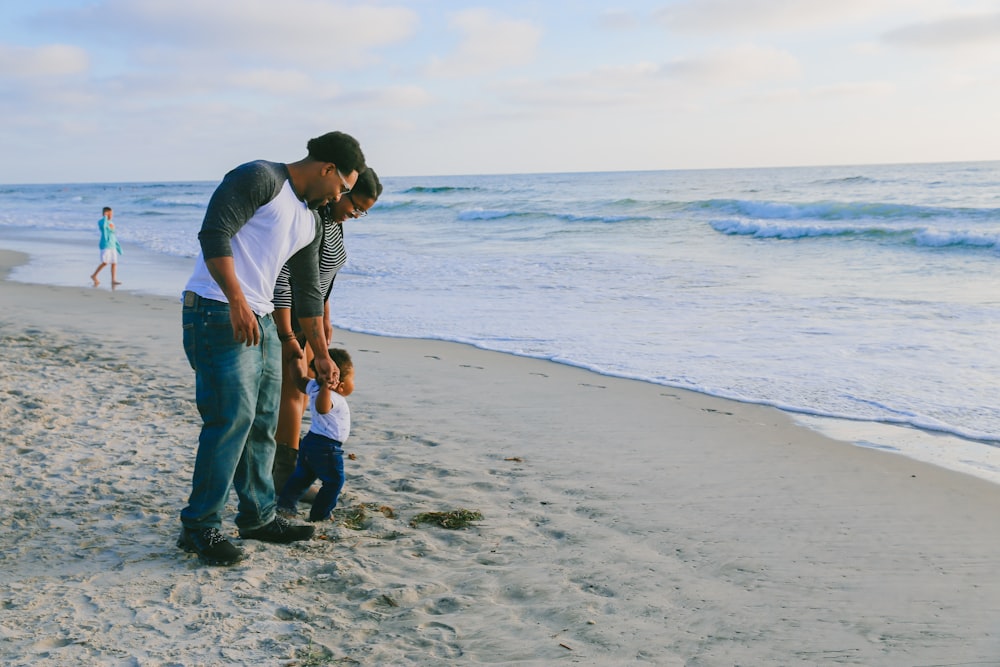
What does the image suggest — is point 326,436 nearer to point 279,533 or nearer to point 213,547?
point 279,533

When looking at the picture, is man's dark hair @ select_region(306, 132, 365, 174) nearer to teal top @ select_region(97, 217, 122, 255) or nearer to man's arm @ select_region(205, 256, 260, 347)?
man's arm @ select_region(205, 256, 260, 347)

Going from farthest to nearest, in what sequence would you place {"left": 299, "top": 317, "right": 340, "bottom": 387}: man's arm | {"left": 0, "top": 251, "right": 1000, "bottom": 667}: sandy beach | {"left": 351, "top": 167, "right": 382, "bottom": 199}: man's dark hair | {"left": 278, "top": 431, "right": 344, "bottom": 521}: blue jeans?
1. {"left": 278, "top": 431, "right": 344, "bottom": 521}: blue jeans
2. {"left": 351, "top": 167, "right": 382, "bottom": 199}: man's dark hair
3. {"left": 299, "top": 317, "right": 340, "bottom": 387}: man's arm
4. {"left": 0, "top": 251, "right": 1000, "bottom": 667}: sandy beach

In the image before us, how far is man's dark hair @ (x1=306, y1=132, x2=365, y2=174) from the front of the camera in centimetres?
302

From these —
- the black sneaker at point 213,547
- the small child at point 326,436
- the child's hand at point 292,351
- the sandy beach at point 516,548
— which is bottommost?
the sandy beach at point 516,548

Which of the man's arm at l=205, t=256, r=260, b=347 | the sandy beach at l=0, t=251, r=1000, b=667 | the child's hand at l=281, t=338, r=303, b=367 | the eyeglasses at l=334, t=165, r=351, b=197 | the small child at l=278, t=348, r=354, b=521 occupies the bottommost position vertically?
the sandy beach at l=0, t=251, r=1000, b=667

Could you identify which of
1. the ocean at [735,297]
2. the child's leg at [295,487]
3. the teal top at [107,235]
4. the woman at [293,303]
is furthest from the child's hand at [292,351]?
the teal top at [107,235]

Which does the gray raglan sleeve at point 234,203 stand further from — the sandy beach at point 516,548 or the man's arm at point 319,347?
the sandy beach at point 516,548

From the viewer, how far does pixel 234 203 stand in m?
2.80

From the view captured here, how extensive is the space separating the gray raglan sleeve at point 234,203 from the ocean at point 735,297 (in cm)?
398

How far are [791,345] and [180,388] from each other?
541cm

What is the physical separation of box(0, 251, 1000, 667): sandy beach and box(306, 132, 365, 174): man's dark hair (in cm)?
155

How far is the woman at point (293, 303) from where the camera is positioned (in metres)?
3.62

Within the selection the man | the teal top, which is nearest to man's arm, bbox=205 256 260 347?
the man

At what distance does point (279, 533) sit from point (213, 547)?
352 mm
